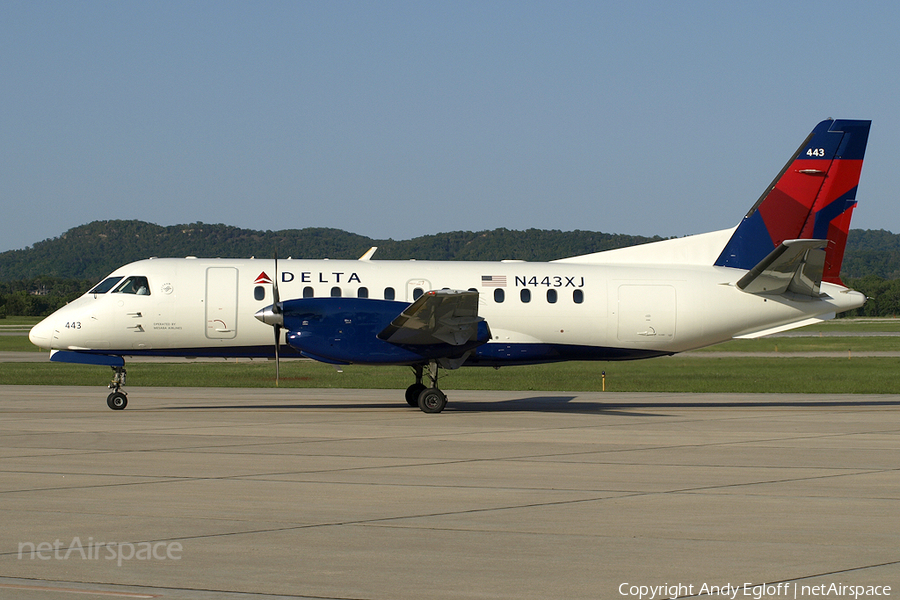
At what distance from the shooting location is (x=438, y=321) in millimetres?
18656

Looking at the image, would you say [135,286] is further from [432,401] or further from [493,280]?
[493,280]

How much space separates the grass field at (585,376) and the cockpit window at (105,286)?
888 cm

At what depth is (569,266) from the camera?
21.8m

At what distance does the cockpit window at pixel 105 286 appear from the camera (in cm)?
2041

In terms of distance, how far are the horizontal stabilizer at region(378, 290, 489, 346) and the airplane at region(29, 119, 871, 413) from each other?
0.13 feet

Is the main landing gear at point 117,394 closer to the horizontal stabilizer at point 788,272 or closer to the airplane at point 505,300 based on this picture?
the airplane at point 505,300

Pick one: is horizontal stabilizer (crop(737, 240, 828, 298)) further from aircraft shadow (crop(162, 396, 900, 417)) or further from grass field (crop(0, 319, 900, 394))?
grass field (crop(0, 319, 900, 394))

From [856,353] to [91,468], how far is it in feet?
160

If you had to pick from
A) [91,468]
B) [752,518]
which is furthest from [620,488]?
[91,468]

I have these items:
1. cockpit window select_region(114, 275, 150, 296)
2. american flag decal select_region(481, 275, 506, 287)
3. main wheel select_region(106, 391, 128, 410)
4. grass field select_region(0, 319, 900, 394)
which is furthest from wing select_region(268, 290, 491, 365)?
grass field select_region(0, 319, 900, 394)

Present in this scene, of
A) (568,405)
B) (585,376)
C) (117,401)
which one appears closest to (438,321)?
(568,405)

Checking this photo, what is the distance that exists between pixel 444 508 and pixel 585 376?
27468mm

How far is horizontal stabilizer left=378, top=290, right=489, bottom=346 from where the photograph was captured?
17.9m

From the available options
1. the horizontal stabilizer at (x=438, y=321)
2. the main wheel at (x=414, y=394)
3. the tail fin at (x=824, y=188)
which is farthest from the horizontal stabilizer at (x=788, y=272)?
the main wheel at (x=414, y=394)
